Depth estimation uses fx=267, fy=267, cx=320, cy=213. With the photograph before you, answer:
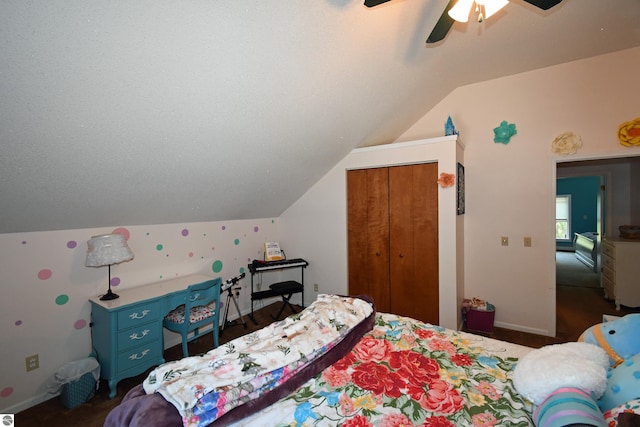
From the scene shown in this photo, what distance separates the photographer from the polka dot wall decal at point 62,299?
2066 mm

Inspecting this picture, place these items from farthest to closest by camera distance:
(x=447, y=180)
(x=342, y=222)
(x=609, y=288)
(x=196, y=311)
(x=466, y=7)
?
(x=609, y=288)
(x=342, y=222)
(x=447, y=180)
(x=196, y=311)
(x=466, y=7)

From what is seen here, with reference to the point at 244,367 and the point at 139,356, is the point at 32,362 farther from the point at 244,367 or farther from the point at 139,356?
the point at 244,367

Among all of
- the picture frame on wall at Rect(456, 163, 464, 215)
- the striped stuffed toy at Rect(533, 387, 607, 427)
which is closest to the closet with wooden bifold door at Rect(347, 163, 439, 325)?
the picture frame on wall at Rect(456, 163, 464, 215)

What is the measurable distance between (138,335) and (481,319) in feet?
10.9

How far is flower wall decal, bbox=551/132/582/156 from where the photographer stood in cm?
275

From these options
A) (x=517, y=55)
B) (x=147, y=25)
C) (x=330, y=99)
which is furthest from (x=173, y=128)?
(x=517, y=55)

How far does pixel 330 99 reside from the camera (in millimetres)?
2240

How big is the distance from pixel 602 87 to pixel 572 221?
23.3 ft

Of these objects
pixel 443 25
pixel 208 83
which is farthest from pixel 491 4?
pixel 208 83

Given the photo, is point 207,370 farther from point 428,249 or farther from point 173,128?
point 428,249

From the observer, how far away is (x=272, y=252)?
375 cm

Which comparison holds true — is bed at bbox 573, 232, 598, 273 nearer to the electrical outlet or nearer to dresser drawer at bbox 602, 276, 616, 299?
dresser drawer at bbox 602, 276, 616, 299

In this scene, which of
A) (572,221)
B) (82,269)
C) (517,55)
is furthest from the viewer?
(572,221)

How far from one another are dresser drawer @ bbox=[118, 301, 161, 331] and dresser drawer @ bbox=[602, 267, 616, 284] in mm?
5364
